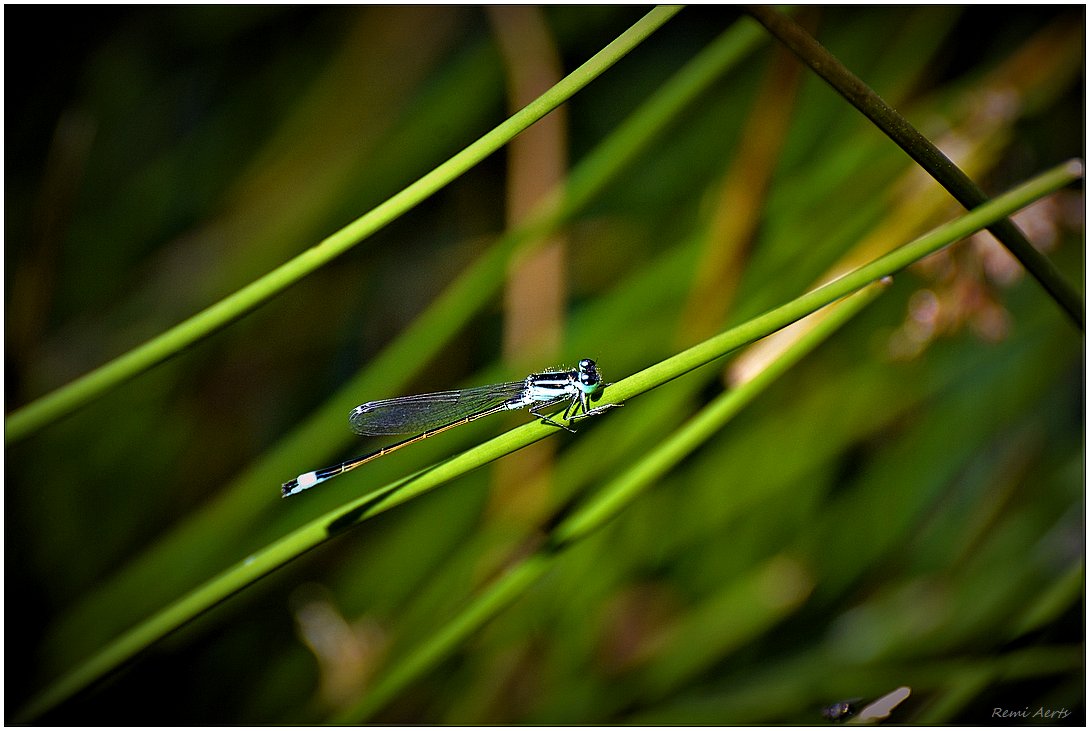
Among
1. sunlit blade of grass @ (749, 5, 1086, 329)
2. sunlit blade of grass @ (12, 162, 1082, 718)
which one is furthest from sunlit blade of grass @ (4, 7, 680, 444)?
sunlit blade of grass @ (12, 162, 1082, 718)

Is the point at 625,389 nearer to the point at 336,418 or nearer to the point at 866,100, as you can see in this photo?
the point at 866,100

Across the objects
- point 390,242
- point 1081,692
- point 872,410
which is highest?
point 390,242

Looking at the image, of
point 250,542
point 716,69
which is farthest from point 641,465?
point 250,542

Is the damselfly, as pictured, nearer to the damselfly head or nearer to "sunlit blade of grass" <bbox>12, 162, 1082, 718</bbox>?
the damselfly head

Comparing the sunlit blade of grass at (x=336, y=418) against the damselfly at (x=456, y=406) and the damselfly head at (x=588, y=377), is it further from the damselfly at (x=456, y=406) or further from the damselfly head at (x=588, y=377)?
the damselfly head at (x=588, y=377)

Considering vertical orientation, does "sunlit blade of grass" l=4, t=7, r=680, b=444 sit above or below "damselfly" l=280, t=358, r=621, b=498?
below

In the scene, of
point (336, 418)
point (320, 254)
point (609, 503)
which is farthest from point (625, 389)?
point (336, 418)

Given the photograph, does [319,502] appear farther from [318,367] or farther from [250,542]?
[318,367]

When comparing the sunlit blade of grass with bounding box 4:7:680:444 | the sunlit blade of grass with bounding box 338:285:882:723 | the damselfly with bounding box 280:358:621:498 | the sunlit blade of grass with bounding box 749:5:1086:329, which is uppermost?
the damselfly with bounding box 280:358:621:498
